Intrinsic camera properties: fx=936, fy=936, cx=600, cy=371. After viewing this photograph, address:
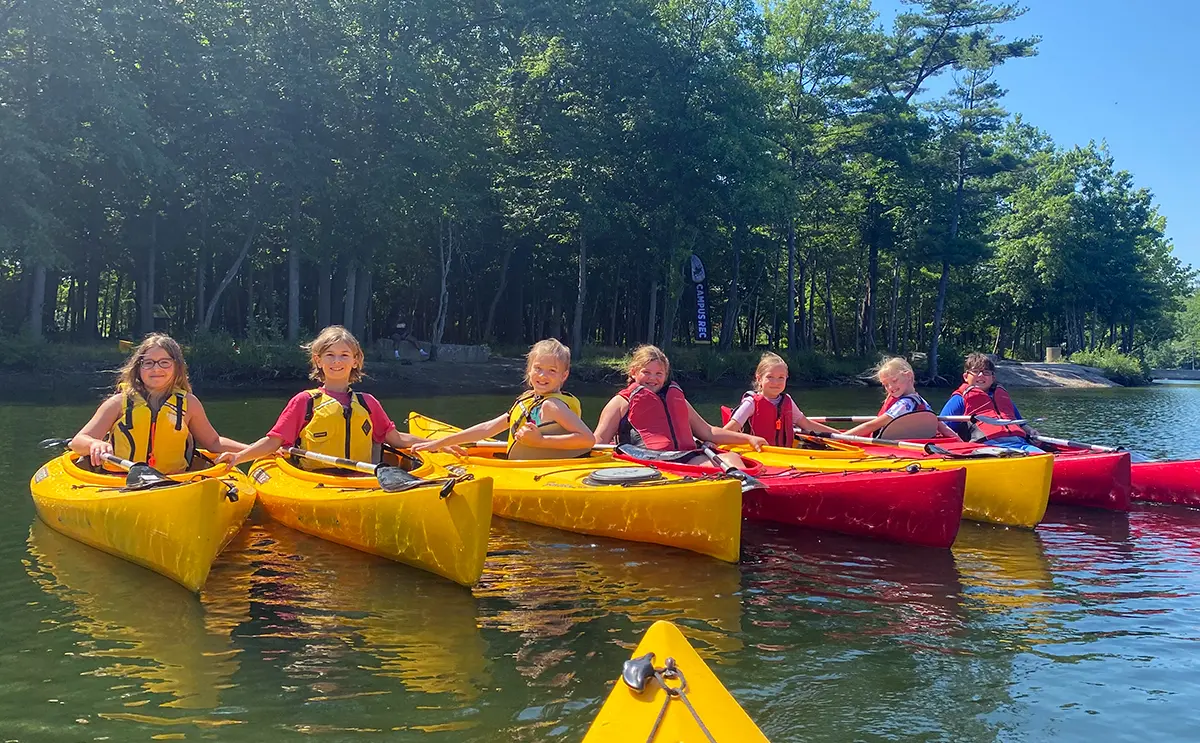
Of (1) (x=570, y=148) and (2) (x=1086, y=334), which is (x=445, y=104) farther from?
(2) (x=1086, y=334)

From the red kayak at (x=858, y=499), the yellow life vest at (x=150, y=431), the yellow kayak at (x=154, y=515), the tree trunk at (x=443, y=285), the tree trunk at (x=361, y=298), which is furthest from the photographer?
the tree trunk at (x=443, y=285)

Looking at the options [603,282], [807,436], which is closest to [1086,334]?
[603,282]

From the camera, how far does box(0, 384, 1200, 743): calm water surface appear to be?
3.85m

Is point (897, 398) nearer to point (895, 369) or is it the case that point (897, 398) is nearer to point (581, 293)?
point (895, 369)

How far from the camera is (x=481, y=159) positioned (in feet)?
85.8

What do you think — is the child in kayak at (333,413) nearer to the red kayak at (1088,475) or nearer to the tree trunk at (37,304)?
the red kayak at (1088,475)

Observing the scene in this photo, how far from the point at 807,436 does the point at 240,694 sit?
604 cm

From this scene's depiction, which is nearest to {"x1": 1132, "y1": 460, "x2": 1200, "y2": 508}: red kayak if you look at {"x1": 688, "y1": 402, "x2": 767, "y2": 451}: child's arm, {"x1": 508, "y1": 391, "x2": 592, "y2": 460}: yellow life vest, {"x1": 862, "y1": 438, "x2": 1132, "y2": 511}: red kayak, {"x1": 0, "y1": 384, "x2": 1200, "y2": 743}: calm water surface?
{"x1": 862, "y1": 438, "x2": 1132, "y2": 511}: red kayak

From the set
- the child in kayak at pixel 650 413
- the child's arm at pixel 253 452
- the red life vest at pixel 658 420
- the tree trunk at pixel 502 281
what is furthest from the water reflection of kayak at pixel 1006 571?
the tree trunk at pixel 502 281

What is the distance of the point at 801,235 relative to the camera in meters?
35.7

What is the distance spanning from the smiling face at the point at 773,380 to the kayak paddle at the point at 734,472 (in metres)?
1.19

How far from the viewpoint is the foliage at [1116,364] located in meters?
40.5

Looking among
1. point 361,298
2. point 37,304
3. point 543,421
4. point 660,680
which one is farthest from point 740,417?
point 361,298

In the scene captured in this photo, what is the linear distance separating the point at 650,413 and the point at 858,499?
1.74m
